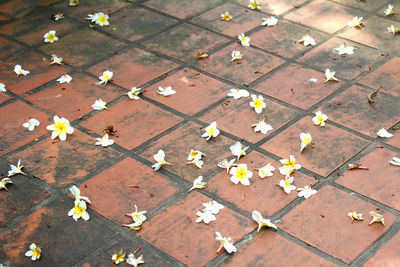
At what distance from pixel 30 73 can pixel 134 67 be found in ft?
2.10

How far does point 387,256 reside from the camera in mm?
2311

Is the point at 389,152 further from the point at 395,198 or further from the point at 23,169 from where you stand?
the point at 23,169

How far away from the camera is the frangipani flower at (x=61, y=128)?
9.96ft

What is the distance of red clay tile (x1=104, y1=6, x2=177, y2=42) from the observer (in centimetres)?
404

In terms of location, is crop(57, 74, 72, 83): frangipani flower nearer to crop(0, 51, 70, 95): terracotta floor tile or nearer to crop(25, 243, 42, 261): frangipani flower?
crop(0, 51, 70, 95): terracotta floor tile

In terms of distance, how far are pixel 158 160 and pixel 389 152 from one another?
111 cm

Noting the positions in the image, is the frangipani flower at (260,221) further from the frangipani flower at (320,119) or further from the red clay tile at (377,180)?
the frangipani flower at (320,119)

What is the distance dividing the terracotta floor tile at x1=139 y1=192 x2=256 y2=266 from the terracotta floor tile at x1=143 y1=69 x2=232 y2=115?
0.80 m

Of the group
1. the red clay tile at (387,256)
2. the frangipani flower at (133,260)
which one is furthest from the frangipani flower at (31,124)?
the red clay tile at (387,256)

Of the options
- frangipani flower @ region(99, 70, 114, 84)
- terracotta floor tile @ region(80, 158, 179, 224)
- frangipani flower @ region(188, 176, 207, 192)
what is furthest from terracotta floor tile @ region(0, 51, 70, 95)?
frangipani flower @ region(188, 176, 207, 192)

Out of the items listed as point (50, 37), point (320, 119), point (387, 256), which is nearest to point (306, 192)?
point (387, 256)

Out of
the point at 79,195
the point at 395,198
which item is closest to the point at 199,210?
the point at 79,195

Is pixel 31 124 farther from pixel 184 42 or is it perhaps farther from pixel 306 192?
pixel 306 192

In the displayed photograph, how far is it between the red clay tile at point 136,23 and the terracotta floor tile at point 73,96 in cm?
62
